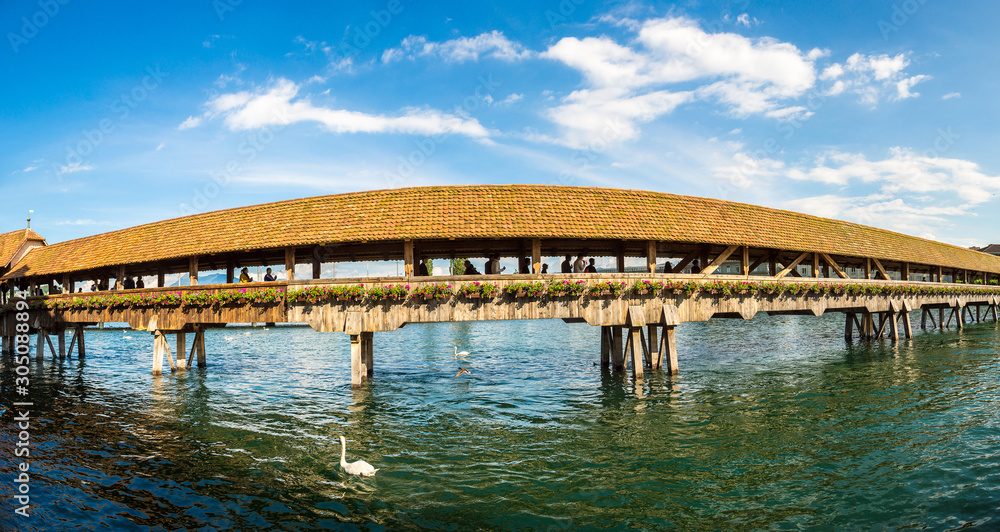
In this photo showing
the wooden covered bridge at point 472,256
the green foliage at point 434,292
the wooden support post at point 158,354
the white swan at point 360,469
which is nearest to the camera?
the white swan at point 360,469

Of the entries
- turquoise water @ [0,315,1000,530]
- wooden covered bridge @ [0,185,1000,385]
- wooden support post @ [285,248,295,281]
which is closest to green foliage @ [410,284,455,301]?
wooden covered bridge @ [0,185,1000,385]

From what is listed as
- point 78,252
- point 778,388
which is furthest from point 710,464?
point 78,252

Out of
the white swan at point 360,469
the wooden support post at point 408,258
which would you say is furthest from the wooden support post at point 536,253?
the white swan at point 360,469

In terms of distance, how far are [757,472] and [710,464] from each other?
81 cm

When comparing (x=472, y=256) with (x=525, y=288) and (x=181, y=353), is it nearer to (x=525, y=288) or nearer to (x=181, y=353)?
(x=525, y=288)

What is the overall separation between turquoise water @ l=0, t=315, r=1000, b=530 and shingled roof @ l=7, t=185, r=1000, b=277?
16.7 ft

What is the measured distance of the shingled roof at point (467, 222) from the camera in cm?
1720

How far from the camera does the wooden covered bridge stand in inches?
671

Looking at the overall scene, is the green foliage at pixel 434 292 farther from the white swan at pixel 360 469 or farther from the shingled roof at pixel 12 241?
the shingled roof at pixel 12 241

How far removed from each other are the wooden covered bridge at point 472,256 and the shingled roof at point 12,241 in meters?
8.04

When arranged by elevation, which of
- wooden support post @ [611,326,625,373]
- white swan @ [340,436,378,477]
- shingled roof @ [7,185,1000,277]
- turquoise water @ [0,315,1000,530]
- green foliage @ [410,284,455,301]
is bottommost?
turquoise water @ [0,315,1000,530]

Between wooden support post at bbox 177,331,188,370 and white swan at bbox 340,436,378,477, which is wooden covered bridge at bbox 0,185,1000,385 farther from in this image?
white swan at bbox 340,436,378,477

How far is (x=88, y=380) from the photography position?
2247 centimetres

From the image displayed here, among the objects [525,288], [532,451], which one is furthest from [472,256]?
[532,451]
